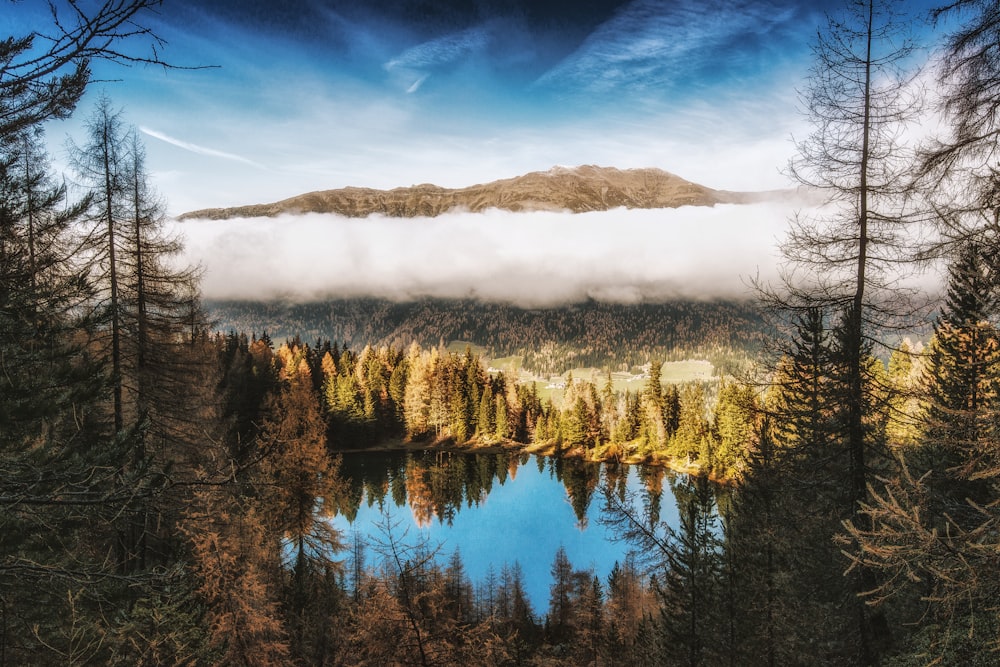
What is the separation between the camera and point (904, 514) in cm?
419

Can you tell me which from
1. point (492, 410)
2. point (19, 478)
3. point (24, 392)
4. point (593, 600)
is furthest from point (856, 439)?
point (492, 410)

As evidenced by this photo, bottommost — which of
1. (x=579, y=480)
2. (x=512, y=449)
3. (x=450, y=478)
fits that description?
(x=512, y=449)

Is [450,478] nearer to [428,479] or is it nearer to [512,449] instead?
[428,479]

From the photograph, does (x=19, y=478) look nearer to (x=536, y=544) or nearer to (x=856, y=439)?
(x=856, y=439)

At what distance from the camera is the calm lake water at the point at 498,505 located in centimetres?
4100

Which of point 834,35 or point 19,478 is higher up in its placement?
point 834,35

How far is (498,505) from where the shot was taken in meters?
53.2

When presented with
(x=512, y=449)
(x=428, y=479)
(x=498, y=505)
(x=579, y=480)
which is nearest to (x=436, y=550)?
(x=498, y=505)

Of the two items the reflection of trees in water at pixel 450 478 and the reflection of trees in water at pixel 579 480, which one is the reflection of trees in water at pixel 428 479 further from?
the reflection of trees in water at pixel 579 480

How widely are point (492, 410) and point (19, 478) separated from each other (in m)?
73.8

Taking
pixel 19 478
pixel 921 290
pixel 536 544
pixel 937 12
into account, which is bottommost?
pixel 536 544

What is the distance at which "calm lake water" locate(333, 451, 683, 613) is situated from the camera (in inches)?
1614

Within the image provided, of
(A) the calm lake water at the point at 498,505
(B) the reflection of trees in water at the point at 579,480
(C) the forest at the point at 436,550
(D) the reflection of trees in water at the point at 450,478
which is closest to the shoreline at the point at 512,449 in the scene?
(D) the reflection of trees in water at the point at 450,478

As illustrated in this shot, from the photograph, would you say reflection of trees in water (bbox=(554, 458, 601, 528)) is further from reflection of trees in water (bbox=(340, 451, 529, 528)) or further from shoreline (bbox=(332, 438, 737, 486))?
reflection of trees in water (bbox=(340, 451, 529, 528))
